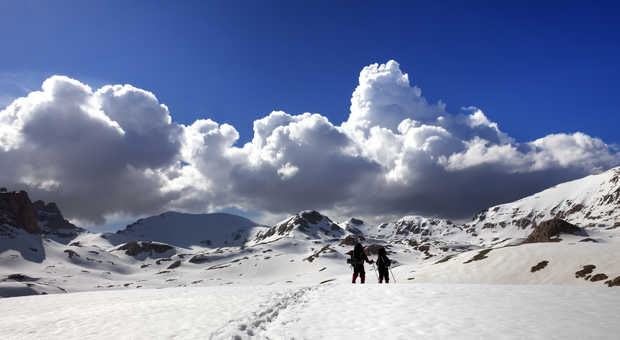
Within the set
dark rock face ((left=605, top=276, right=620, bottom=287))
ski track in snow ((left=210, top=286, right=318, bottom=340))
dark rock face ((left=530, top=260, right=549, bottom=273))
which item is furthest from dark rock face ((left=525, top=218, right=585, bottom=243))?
ski track in snow ((left=210, top=286, right=318, bottom=340))

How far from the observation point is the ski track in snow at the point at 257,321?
10156 millimetres

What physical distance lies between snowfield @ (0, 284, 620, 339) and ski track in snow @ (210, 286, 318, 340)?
1.4 inches

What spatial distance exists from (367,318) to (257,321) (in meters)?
3.77

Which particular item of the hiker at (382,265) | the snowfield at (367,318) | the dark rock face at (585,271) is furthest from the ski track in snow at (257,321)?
the dark rock face at (585,271)

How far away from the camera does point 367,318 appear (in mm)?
11039

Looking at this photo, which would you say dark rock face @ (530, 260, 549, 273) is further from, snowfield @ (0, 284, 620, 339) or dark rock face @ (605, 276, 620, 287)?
snowfield @ (0, 284, 620, 339)

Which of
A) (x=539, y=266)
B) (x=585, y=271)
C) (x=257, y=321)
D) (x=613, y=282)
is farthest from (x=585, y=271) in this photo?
(x=257, y=321)

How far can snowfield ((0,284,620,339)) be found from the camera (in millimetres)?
9148

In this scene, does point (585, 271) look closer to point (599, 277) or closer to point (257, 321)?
point (599, 277)

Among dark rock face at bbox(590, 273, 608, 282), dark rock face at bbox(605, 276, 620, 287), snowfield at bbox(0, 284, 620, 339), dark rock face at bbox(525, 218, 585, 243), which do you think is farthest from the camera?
dark rock face at bbox(525, 218, 585, 243)

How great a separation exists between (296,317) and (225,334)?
117 inches

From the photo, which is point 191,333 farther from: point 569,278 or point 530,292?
point 569,278

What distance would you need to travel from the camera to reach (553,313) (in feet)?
34.2

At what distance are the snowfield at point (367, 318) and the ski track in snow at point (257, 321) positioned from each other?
0.11 ft
